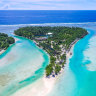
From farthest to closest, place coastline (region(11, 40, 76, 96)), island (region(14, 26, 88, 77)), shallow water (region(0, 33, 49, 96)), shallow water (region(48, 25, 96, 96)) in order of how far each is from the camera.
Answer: island (region(14, 26, 88, 77)) < shallow water (region(0, 33, 49, 96)) < shallow water (region(48, 25, 96, 96)) < coastline (region(11, 40, 76, 96))

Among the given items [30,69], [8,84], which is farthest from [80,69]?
[8,84]

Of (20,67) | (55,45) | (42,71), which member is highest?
(55,45)

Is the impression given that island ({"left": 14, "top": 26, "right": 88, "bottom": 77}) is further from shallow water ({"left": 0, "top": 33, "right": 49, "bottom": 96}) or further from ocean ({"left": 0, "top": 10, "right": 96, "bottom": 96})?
shallow water ({"left": 0, "top": 33, "right": 49, "bottom": 96})

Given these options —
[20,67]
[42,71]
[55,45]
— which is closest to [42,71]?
[42,71]

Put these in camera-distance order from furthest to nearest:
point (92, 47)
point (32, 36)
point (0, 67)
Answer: point (32, 36), point (92, 47), point (0, 67)

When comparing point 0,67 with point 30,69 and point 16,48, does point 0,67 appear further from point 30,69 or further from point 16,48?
point 16,48

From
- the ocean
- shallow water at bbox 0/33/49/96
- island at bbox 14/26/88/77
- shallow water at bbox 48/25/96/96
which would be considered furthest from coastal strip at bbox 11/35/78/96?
island at bbox 14/26/88/77

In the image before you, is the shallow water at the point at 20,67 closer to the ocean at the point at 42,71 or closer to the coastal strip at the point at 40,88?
the ocean at the point at 42,71

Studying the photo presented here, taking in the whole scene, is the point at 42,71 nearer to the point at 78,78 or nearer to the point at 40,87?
the point at 40,87
